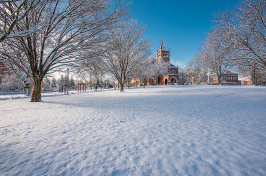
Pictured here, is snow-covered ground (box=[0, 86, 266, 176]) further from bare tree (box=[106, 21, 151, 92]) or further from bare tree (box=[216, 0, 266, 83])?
bare tree (box=[106, 21, 151, 92])

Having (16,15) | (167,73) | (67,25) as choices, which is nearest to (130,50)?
(67,25)

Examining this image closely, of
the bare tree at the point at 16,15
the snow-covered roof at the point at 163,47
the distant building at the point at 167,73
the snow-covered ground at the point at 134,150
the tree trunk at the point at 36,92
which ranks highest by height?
the snow-covered roof at the point at 163,47

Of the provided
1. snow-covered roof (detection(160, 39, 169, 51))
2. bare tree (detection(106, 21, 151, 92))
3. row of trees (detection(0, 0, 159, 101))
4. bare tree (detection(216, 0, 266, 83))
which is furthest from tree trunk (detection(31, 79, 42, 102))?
snow-covered roof (detection(160, 39, 169, 51))

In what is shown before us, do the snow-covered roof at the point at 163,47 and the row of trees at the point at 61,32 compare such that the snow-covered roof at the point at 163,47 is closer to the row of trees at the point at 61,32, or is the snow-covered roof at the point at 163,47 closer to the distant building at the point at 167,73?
the distant building at the point at 167,73

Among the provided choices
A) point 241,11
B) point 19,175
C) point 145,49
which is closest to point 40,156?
point 19,175

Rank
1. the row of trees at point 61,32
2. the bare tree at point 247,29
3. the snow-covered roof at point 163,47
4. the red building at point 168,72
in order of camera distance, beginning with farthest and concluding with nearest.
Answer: the snow-covered roof at point 163,47
the red building at point 168,72
the bare tree at point 247,29
the row of trees at point 61,32

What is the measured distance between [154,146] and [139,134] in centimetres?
65

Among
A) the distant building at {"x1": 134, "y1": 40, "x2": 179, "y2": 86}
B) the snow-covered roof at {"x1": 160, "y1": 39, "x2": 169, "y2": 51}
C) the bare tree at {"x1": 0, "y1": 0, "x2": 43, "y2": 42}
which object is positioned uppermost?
the snow-covered roof at {"x1": 160, "y1": 39, "x2": 169, "y2": 51}

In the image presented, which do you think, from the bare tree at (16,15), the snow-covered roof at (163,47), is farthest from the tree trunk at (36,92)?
the snow-covered roof at (163,47)

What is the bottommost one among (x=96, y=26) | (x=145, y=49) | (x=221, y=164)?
(x=221, y=164)

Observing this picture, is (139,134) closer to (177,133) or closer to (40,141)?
(177,133)

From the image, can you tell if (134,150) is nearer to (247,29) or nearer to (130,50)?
(247,29)

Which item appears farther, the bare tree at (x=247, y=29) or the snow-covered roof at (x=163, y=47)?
the snow-covered roof at (x=163, y=47)

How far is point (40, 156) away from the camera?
6.91ft
